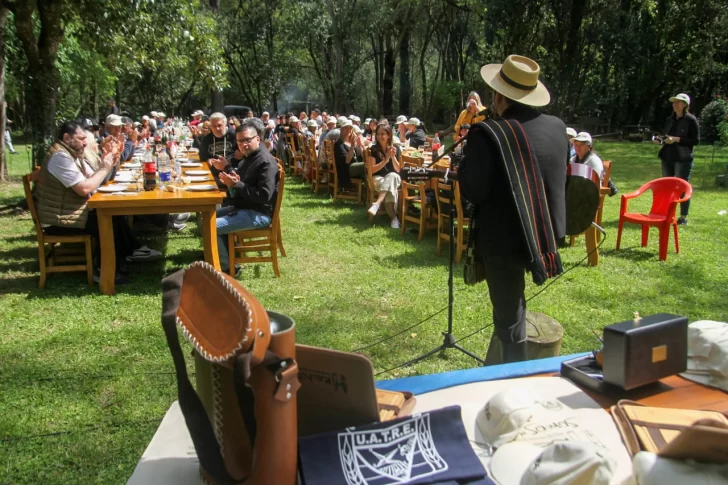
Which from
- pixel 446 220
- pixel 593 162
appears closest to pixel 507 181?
pixel 446 220

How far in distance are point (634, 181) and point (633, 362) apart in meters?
12.2

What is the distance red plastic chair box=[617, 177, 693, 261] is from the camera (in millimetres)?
6289

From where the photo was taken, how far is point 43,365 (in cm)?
374

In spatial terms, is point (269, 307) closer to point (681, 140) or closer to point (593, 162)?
point (593, 162)

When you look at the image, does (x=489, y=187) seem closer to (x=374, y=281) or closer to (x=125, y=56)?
(x=374, y=281)

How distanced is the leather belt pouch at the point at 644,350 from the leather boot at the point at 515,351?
1.10m

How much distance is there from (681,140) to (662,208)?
4.68ft

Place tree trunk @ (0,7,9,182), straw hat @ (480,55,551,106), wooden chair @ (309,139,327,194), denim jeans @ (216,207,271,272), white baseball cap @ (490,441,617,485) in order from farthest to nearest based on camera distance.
Result: wooden chair @ (309,139,327,194) → tree trunk @ (0,7,9,182) → denim jeans @ (216,207,271,272) → straw hat @ (480,55,551,106) → white baseball cap @ (490,441,617,485)

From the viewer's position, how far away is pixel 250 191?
5465 mm

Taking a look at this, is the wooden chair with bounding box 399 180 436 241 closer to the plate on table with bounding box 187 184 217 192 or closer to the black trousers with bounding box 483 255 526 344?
the plate on table with bounding box 187 184 217 192

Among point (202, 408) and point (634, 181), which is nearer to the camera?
point (202, 408)

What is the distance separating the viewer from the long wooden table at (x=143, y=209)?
4969 mm

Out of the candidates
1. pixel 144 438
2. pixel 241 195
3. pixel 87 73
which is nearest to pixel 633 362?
pixel 144 438

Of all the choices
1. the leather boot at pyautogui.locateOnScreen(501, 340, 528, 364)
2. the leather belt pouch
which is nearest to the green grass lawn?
the leather boot at pyautogui.locateOnScreen(501, 340, 528, 364)
